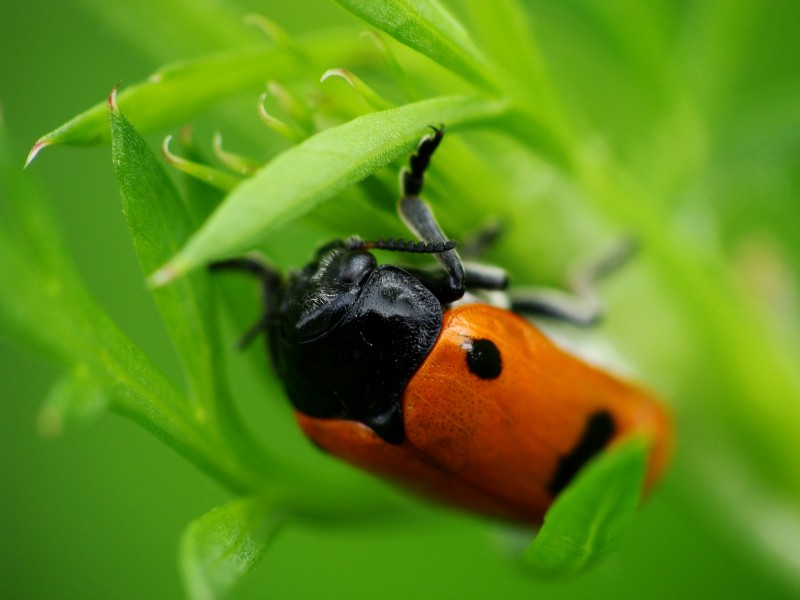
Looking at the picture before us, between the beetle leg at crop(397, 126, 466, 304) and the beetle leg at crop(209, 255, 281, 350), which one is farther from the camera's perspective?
the beetle leg at crop(209, 255, 281, 350)

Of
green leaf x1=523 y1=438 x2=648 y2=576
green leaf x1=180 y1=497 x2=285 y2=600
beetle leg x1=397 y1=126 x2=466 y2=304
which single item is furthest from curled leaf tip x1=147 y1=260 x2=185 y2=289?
green leaf x1=523 y1=438 x2=648 y2=576

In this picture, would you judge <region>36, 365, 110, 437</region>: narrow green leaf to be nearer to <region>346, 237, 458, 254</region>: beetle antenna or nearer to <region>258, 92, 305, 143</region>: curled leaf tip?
<region>258, 92, 305, 143</region>: curled leaf tip

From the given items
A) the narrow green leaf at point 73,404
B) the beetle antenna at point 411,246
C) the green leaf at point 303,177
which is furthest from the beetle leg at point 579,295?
the narrow green leaf at point 73,404

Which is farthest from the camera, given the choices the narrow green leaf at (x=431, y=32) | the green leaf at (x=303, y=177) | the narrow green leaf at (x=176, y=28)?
the narrow green leaf at (x=176, y=28)

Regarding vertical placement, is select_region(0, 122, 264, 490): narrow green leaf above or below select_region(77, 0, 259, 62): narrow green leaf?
below

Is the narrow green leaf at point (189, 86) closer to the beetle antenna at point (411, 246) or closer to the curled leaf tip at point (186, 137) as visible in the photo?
the curled leaf tip at point (186, 137)

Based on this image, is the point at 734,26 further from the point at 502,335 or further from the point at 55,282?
the point at 55,282
